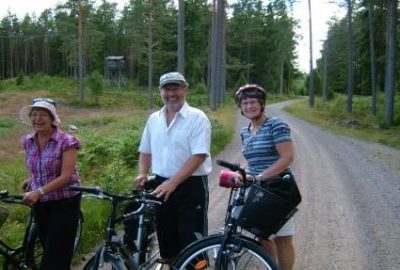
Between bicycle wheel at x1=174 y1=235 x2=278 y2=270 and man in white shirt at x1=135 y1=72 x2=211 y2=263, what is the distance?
403 millimetres

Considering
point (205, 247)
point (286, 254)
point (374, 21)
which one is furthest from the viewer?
point (374, 21)

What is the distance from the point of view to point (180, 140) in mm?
4438

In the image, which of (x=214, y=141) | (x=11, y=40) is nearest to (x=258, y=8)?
(x=11, y=40)

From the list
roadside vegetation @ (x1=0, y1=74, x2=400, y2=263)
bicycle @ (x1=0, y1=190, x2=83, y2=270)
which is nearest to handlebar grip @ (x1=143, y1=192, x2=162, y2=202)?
bicycle @ (x1=0, y1=190, x2=83, y2=270)

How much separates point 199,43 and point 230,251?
2661 inches

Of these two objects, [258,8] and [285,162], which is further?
[258,8]

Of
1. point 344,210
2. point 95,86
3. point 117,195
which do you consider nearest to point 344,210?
point 344,210

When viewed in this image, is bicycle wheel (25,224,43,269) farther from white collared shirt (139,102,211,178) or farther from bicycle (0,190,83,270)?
white collared shirt (139,102,211,178)

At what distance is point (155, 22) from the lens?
166 ft

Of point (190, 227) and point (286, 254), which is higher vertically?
point (190, 227)

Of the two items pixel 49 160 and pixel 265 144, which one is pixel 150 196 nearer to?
pixel 49 160

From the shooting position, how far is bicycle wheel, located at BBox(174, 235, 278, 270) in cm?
396

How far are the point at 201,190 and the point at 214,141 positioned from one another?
42.0ft

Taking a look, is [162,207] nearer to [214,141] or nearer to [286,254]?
[286,254]
